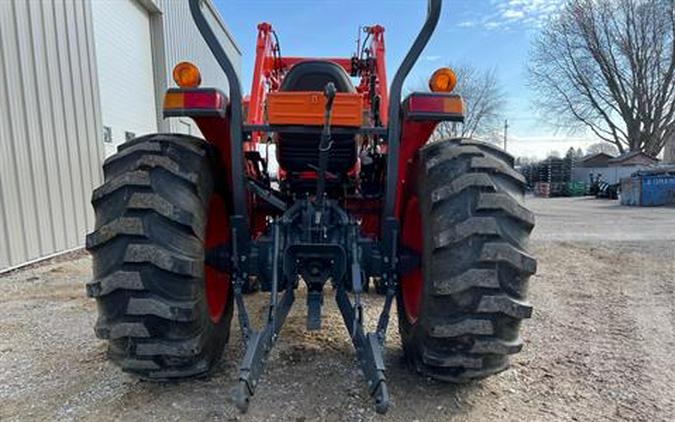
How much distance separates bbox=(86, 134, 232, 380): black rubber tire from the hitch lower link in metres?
0.36

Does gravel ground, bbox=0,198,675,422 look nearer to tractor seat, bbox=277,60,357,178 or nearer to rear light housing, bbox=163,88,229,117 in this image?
tractor seat, bbox=277,60,357,178

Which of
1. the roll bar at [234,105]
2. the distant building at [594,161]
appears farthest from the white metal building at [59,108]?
the distant building at [594,161]

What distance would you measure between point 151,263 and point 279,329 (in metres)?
0.78

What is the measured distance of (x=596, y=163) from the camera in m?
35.6

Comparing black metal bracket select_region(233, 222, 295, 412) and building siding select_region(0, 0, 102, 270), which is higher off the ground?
building siding select_region(0, 0, 102, 270)

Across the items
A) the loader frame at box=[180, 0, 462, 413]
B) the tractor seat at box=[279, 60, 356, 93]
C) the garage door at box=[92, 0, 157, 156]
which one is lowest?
the loader frame at box=[180, 0, 462, 413]

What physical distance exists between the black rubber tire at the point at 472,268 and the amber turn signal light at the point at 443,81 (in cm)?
46

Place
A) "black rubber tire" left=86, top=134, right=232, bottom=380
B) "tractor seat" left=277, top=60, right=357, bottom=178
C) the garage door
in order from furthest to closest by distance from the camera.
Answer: the garage door
"tractor seat" left=277, top=60, right=357, bottom=178
"black rubber tire" left=86, top=134, right=232, bottom=380

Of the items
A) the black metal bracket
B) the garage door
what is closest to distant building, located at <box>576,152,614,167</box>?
the garage door

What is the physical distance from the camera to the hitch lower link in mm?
1855

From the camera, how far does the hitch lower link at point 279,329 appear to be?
6.09 feet

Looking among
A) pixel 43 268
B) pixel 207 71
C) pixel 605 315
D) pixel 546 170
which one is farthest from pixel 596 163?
pixel 43 268

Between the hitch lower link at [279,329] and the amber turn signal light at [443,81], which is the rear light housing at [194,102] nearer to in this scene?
the hitch lower link at [279,329]

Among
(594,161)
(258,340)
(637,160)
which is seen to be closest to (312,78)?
(258,340)
